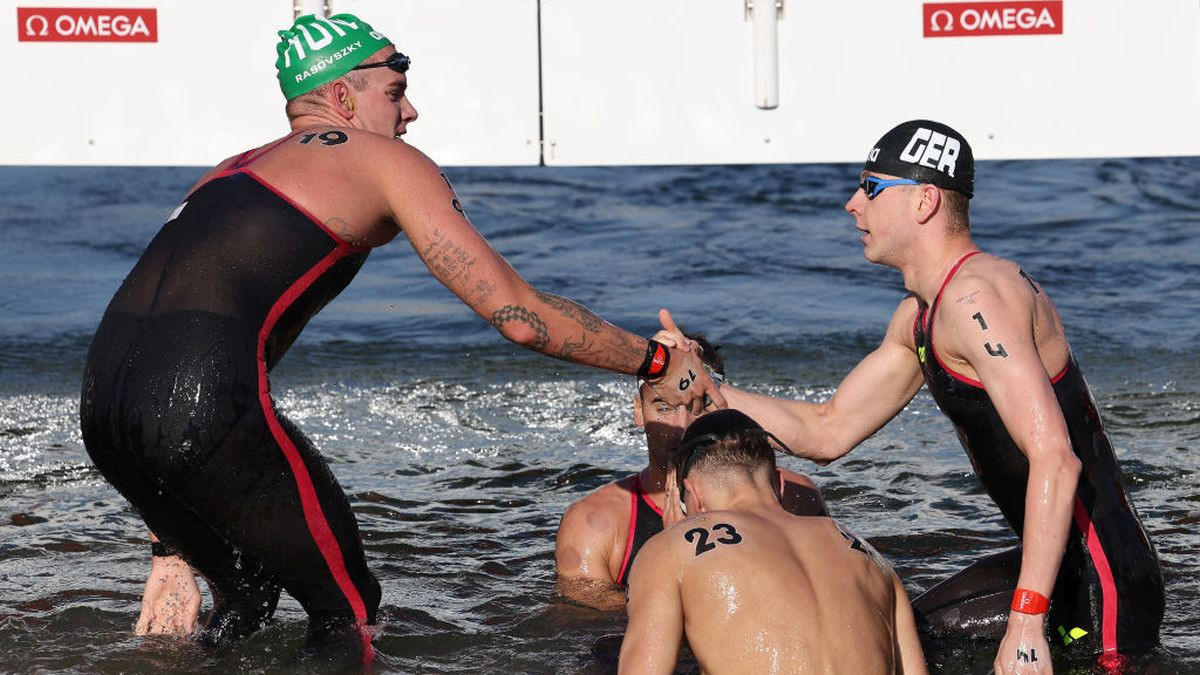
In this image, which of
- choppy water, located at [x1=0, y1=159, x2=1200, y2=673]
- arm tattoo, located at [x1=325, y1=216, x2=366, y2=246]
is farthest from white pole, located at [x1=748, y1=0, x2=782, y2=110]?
arm tattoo, located at [x1=325, y1=216, x2=366, y2=246]

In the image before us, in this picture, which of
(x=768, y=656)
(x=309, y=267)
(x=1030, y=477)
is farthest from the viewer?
(x=309, y=267)

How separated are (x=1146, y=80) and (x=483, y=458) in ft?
14.1

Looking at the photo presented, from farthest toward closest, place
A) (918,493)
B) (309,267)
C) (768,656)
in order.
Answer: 1. (918,493)
2. (309,267)
3. (768,656)

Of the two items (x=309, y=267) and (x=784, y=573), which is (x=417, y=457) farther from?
(x=784, y=573)

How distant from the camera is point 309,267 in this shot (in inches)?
183

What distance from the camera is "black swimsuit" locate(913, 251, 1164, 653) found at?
4.84 metres

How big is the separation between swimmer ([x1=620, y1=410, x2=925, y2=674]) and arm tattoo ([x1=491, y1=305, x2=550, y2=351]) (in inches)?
34.1

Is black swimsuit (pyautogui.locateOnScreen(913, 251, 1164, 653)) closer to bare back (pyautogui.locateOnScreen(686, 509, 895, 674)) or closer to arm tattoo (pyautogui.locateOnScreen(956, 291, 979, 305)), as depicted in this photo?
arm tattoo (pyautogui.locateOnScreen(956, 291, 979, 305))

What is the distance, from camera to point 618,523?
20.2ft

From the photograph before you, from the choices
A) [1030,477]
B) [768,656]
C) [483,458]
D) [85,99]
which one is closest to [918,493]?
[483,458]

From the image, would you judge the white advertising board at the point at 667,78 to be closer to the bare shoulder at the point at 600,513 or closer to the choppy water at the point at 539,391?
the choppy water at the point at 539,391

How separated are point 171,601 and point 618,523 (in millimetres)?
1763

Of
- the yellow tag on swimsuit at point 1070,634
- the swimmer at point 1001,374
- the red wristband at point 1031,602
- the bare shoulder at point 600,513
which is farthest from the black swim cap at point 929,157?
the bare shoulder at point 600,513

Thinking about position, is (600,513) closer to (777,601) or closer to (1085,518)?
(1085,518)
